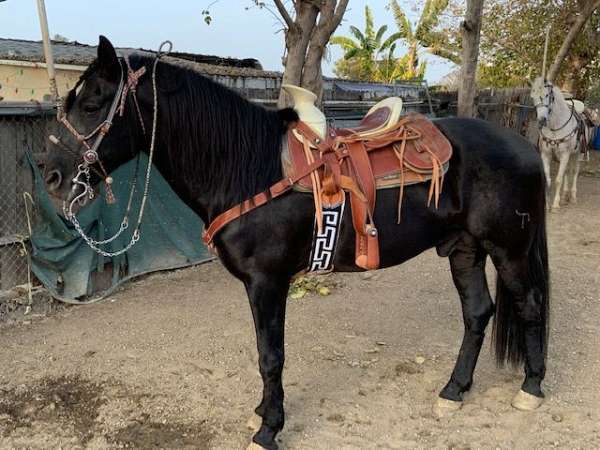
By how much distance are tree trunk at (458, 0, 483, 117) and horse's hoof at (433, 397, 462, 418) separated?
5.65 metres

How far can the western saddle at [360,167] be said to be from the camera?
7.77 ft

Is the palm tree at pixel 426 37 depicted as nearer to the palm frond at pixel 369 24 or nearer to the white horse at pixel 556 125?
the palm frond at pixel 369 24

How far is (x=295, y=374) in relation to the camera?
3.37 meters

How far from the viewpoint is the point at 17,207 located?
171 inches

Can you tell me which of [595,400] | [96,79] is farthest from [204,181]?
[595,400]

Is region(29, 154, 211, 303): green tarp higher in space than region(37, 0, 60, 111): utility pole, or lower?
lower

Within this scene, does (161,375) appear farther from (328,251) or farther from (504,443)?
(504,443)

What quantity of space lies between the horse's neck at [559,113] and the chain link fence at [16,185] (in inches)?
285

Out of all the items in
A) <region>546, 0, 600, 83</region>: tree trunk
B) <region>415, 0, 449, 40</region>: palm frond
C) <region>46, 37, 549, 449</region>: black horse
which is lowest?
<region>46, 37, 549, 449</region>: black horse

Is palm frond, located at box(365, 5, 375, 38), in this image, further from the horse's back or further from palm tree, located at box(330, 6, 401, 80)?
the horse's back

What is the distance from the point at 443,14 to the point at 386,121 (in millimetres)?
16752

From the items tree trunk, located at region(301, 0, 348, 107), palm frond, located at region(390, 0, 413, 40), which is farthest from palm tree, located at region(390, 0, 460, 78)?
tree trunk, located at region(301, 0, 348, 107)

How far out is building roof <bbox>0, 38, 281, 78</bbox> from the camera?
6.62m

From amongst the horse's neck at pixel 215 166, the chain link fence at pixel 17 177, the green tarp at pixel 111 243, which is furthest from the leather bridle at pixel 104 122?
the chain link fence at pixel 17 177
